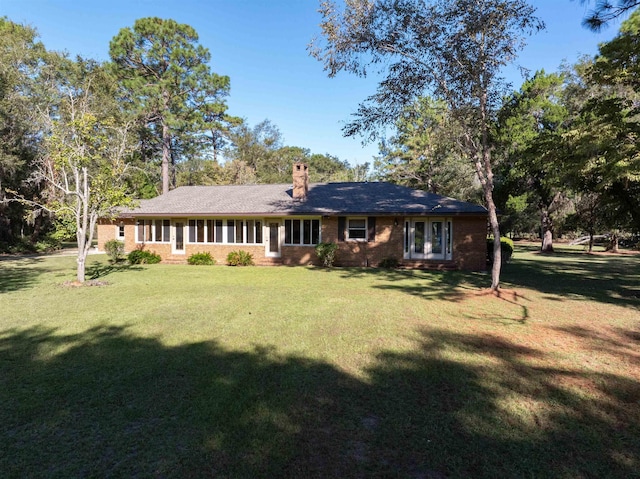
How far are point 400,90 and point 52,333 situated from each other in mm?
10449

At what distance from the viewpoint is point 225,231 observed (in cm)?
1797

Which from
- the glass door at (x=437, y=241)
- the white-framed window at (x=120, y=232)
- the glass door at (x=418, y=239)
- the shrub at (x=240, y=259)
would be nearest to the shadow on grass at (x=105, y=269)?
the shrub at (x=240, y=259)

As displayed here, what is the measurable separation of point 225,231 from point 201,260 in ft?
5.99

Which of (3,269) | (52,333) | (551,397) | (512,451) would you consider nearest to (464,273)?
(551,397)

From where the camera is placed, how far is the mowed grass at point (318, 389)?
2908 mm

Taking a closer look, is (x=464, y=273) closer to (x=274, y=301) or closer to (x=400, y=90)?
(x=400, y=90)

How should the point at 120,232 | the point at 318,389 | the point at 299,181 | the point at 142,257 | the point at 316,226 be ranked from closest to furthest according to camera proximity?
the point at 318,389 < the point at 316,226 < the point at 142,257 < the point at 299,181 < the point at 120,232

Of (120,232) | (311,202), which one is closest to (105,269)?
(120,232)

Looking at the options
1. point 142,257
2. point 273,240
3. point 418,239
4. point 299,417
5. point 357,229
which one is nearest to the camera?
point 299,417

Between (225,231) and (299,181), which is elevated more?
(299,181)

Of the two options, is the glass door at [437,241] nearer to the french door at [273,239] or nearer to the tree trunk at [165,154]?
the french door at [273,239]

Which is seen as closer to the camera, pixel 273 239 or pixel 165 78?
pixel 273 239

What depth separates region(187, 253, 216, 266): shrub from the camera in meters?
17.3

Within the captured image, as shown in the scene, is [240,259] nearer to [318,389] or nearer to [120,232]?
[120,232]
